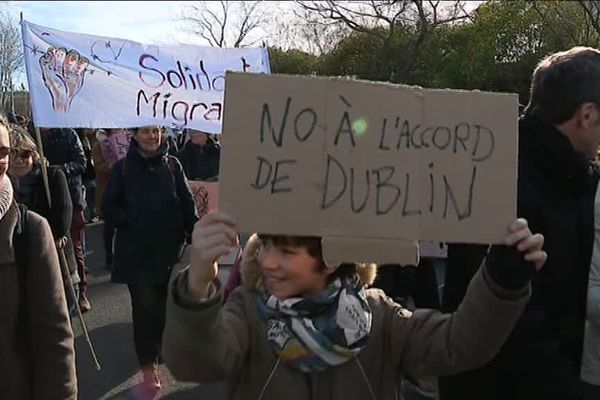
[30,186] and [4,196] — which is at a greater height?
[4,196]

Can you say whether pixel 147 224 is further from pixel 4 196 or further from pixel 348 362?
pixel 348 362

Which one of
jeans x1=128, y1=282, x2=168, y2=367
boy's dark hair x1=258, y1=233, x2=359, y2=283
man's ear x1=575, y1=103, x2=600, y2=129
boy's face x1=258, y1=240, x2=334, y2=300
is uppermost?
man's ear x1=575, y1=103, x2=600, y2=129

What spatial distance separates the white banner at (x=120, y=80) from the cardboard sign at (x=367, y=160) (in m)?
3.33

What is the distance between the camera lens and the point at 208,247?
1637 millimetres

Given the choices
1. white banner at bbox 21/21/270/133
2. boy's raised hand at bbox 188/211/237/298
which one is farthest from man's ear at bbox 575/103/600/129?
white banner at bbox 21/21/270/133

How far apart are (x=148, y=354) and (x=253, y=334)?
9.81ft

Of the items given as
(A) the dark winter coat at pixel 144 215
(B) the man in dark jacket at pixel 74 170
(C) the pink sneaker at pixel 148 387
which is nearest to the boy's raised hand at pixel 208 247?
(A) the dark winter coat at pixel 144 215

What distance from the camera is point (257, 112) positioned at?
1681 millimetres

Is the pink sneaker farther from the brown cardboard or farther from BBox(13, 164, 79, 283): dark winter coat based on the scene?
the brown cardboard

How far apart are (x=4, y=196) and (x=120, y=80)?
10.3 ft

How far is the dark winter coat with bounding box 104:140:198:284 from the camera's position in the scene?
4605 mm

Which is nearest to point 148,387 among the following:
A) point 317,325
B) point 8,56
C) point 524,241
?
point 317,325

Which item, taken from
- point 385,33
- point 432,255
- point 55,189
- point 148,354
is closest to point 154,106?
point 55,189

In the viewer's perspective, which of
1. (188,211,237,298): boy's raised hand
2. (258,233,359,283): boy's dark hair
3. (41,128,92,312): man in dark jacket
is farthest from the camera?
(41,128,92,312): man in dark jacket
